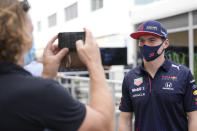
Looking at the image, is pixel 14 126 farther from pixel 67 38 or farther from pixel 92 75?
pixel 67 38

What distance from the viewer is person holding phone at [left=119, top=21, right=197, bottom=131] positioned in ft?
6.71

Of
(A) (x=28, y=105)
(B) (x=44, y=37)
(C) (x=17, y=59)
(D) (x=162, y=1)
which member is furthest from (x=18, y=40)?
(B) (x=44, y=37)

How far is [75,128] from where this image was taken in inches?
42.4

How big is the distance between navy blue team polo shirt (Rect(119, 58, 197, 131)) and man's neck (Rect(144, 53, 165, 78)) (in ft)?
0.13

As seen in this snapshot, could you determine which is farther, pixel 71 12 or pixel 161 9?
pixel 71 12

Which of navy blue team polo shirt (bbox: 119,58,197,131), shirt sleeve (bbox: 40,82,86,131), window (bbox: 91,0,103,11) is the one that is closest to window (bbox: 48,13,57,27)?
window (bbox: 91,0,103,11)

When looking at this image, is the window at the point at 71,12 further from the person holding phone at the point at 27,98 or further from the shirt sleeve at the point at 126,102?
the person holding phone at the point at 27,98

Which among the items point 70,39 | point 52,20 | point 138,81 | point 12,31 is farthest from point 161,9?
point 52,20

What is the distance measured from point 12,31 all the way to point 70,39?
420 millimetres

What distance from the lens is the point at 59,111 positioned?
1.05m

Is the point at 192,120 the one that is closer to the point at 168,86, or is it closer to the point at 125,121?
the point at 168,86

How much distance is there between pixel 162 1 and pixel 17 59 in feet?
16.7

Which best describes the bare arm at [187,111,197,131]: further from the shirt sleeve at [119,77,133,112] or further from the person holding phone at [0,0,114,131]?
the person holding phone at [0,0,114,131]

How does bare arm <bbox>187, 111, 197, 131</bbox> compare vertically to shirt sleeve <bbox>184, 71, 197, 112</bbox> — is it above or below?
below
